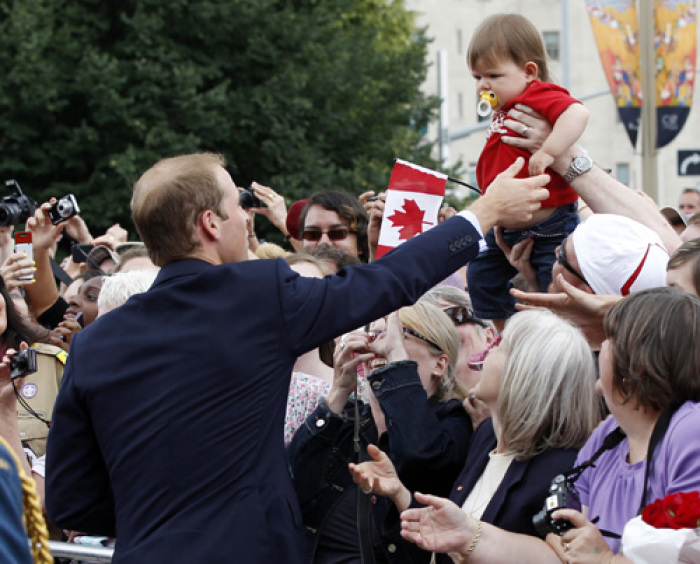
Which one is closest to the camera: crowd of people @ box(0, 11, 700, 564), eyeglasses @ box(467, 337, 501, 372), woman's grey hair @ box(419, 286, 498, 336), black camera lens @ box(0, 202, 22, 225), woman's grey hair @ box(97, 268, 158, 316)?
crowd of people @ box(0, 11, 700, 564)

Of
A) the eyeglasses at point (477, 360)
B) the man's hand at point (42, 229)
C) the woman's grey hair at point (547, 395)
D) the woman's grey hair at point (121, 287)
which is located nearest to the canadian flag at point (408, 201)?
the eyeglasses at point (477, 360)

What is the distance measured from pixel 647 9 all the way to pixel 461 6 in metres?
33.4

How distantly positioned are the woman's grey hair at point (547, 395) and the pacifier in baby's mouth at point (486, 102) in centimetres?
90

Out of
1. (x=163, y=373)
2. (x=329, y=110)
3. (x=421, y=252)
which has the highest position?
(x=421, y=252)

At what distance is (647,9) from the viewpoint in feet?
39.2

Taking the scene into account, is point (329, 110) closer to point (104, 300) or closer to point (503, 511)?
point (104, 300)

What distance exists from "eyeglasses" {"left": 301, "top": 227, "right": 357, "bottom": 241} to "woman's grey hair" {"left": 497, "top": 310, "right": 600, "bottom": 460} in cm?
283

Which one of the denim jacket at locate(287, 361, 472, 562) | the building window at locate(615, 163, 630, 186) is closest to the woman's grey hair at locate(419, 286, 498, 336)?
the denim jacket at locate(287, 361, 472, 562)

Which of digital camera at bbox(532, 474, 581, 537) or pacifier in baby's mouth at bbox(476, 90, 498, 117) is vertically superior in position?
pacifier in baby's mouth at bbox(476, 90, 498, 117)

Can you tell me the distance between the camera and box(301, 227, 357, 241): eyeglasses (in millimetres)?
6320

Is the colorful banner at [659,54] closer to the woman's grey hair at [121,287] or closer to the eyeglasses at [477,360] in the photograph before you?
the eyeglasses at [477,360]

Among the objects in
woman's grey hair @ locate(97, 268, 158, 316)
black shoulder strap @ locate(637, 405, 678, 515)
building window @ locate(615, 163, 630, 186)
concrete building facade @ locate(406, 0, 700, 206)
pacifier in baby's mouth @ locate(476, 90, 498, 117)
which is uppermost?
pacifier in baby's mouth @ locate(476, 90, 498, 117)

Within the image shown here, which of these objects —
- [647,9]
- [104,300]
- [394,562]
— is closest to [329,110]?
[647,9]

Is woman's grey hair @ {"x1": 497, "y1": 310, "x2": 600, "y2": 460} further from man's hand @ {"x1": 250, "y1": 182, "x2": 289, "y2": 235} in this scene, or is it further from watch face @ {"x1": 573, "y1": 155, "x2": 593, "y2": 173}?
man's hand @ {"x1": 250, "y1": 182, "x2": 289, "y2": 235}
